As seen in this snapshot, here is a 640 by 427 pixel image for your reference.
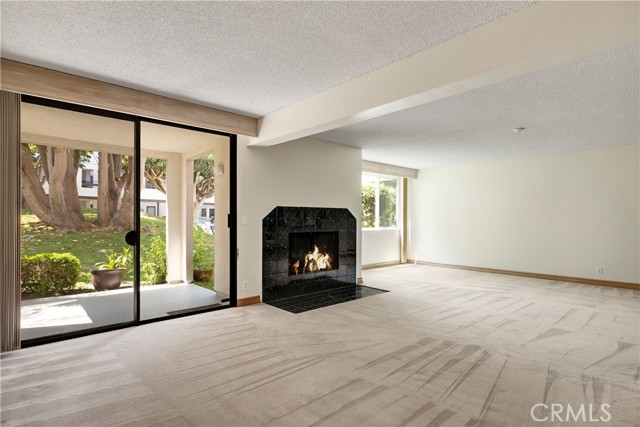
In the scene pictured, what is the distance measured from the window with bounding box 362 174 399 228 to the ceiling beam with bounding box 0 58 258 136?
14.6ft

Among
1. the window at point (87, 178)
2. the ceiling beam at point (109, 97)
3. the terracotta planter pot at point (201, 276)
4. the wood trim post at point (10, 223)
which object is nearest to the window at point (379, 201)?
the terracotta planter pot at point (201, 276)

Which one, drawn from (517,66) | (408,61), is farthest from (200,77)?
(517,66)

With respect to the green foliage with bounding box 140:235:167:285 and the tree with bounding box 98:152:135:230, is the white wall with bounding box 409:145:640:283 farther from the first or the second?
the tree with bounding box 98:152:135:230

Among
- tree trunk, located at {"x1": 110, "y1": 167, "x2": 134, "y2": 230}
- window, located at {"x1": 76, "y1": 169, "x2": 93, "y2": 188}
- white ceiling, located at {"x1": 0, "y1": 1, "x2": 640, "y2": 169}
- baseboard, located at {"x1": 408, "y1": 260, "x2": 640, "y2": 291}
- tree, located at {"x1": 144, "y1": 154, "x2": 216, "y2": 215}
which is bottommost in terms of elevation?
baseboard, located at {"x1": 408, "y1": 260, "x2": 640, "y2": 291}

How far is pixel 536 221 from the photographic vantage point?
23.1 feet

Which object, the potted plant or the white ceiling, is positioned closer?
the white ceiling

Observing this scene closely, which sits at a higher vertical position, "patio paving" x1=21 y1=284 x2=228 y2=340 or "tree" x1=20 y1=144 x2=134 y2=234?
"tree" x1=20 y1=144 x2=134 y2=234

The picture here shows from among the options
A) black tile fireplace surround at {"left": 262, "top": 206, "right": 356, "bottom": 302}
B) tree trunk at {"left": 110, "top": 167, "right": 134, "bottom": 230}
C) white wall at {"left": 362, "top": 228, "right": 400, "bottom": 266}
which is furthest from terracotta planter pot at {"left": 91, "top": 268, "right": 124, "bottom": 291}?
white wall at {"left": 362, "top": 228, "right": 400, "bottom": 266}

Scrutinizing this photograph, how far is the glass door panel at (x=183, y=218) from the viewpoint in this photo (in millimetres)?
5227

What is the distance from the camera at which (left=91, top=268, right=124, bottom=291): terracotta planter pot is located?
3676 mm

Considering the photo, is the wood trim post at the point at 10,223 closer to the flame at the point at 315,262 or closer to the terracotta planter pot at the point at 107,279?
the terracotta planter pot at the point at 107,279

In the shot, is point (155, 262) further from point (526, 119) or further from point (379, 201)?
point (526, 119)

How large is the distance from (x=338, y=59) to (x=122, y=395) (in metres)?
3.02

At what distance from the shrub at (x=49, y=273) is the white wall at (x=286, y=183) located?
191 cm
